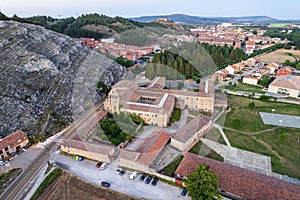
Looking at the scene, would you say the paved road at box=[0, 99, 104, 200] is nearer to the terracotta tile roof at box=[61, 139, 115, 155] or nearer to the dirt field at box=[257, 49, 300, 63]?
the terracotta tile roof at box=[61, 139, 115, 155]

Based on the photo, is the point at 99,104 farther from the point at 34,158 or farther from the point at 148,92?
the point at 34,158

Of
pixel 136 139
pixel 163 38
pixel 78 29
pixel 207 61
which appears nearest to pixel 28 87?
pixel 136 139

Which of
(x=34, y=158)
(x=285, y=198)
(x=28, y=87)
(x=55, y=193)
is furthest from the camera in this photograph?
(x=28, y=87)

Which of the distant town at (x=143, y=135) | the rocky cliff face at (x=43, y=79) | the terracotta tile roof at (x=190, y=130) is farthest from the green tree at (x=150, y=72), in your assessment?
the terracotta tile roof at (x=190, y=130)

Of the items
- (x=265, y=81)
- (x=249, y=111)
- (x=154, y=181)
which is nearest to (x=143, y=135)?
(x=154, y=181)

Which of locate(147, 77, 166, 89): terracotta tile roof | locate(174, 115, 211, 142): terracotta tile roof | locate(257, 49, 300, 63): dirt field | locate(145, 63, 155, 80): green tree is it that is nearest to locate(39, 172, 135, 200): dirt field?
locate(174, 115, 211, 142): terracotta tile roof
